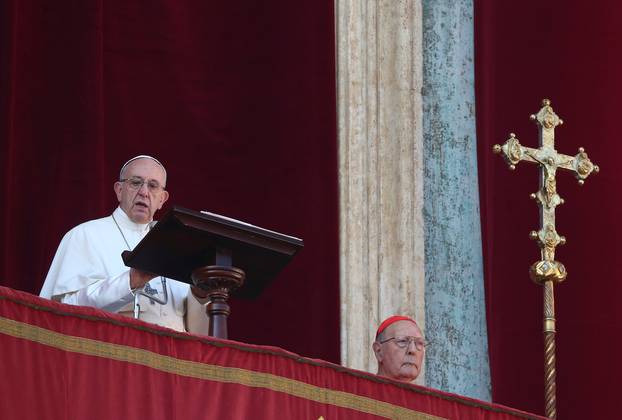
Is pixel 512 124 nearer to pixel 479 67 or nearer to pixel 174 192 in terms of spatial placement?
pixel 479 67

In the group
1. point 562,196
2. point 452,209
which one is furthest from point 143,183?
point 562,196

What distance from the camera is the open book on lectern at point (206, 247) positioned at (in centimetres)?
544

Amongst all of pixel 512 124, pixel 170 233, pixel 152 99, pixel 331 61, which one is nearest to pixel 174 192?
pixel 152 99

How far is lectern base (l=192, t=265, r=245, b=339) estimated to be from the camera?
18.0 feet

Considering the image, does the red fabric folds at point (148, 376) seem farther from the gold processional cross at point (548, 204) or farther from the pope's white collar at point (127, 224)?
the pope's white collar at point (127, 224)

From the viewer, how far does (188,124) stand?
7.86m

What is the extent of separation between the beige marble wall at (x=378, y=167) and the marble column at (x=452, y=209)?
140mm

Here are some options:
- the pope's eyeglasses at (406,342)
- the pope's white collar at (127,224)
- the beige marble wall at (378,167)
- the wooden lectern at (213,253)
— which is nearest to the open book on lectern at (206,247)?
the wooden lectern at (213,253)

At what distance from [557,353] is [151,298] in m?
2.38

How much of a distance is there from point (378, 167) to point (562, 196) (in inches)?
34.5

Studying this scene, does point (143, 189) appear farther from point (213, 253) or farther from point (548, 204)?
point (548, 204)

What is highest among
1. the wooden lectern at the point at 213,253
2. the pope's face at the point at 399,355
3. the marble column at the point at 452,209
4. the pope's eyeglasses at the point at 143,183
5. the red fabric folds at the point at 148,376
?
the marble column at the point at 452,209

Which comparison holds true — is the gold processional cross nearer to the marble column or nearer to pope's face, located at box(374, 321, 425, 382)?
pope's face, located at box(374, 321, 425, 382)

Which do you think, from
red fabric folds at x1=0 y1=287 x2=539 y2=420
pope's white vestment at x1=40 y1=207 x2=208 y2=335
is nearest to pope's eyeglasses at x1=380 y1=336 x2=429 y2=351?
pope's white vestment at x1=40 y1=207 x2=208 y2=335
